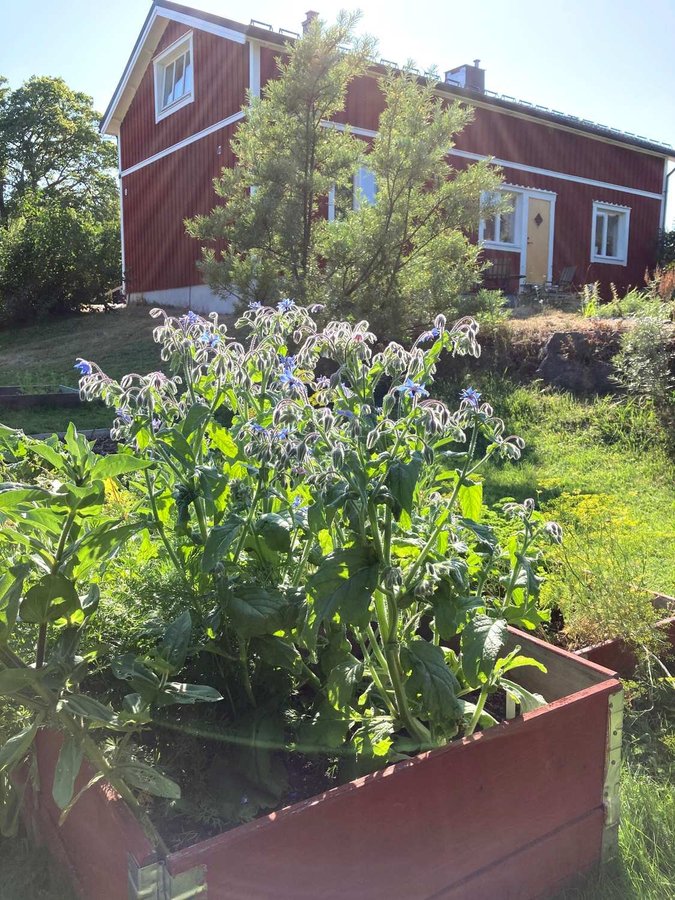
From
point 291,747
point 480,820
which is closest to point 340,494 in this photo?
point 291,747

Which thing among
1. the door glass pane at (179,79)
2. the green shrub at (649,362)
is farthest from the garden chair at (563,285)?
the door glass pane at (179,79)

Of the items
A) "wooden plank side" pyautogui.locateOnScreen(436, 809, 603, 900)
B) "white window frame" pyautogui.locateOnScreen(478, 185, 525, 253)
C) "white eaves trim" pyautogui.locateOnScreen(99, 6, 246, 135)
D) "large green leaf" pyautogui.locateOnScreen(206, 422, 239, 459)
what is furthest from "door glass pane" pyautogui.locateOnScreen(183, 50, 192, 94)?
"wooden plank side" pyautogui.locateOnScreen(436, 809, 603, 900)

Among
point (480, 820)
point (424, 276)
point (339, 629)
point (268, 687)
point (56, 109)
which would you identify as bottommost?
point (480, 820)

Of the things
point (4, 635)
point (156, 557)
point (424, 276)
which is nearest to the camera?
point (4, 635)

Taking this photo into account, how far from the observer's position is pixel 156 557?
90.1 inches

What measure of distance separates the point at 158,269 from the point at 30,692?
17.0m

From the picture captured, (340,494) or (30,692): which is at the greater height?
(340,494)

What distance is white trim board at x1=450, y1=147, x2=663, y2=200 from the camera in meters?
17.0

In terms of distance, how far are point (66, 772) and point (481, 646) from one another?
36.3 inches

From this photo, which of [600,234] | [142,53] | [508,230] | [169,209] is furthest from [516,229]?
[142,53]

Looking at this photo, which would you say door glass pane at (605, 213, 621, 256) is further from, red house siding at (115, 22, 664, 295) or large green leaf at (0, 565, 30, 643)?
large green leaf at (0, 565, 30, 643)

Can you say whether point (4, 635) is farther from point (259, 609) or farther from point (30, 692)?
point (259, 609)

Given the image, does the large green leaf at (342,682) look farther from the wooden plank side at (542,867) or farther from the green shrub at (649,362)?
the green shrub at (649,362)

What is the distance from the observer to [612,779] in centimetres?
199
